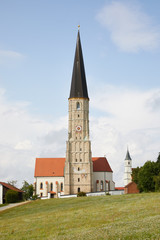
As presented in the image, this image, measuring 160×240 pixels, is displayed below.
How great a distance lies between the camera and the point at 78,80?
96062 mm

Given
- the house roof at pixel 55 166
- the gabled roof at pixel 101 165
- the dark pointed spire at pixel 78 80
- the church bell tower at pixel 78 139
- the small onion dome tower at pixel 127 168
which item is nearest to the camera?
the church bell tower at pixel 78 139

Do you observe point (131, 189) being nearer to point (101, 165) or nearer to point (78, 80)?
point (101, 165)

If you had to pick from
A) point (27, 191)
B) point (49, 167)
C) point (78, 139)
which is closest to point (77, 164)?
point (78, 139)

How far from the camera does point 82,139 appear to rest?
9331 cm

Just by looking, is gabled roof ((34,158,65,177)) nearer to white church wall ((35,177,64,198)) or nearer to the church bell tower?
white church wall ((35,177,64,198))

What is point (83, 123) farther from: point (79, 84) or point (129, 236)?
point (129, 236)

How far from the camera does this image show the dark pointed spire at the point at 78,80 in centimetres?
9556

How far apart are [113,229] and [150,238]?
338 cm

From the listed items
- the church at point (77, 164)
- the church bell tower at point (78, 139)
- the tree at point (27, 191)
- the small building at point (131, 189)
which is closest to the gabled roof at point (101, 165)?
the church at point (77, 164)

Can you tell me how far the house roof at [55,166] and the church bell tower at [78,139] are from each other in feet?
19.7

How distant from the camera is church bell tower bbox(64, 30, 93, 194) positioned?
90562 millimetres

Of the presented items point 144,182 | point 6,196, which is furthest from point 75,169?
point 144,182

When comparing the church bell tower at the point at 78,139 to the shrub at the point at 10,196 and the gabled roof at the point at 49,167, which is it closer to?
the gabled roof at the point at 49,167

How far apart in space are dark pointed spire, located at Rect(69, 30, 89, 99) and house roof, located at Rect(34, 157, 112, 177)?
1977 centimetres
